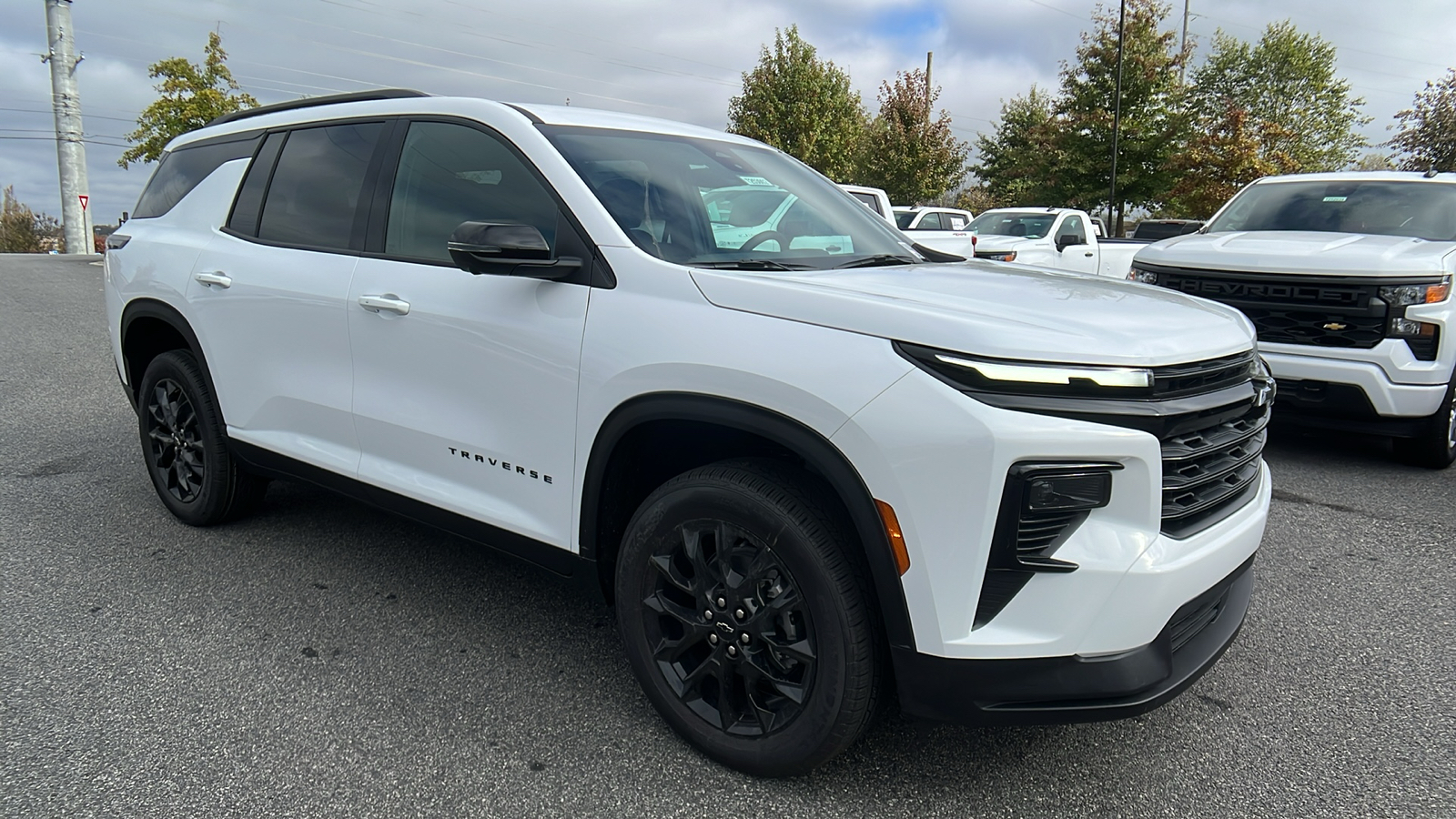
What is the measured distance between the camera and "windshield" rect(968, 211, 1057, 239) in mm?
14797

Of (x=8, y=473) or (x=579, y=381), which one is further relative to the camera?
(x=8, y=473)

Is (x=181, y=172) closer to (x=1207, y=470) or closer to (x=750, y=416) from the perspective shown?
(x=750, y=416)

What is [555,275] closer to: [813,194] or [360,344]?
[360,344]

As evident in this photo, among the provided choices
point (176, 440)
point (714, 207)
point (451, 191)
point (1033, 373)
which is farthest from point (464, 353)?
point (176, 440)

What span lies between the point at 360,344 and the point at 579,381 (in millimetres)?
1085

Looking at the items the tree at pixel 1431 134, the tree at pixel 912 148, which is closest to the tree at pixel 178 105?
the tree at pixel 912 148

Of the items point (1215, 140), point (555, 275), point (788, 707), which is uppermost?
point (1215, 140)

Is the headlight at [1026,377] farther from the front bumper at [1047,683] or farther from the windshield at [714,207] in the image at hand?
the windshield at [714,207]

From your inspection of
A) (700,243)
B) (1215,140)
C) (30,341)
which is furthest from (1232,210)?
(1215,140)

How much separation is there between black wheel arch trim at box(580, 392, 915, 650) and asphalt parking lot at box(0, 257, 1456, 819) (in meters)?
0.61

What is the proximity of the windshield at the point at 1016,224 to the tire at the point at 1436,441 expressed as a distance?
9.13 metres

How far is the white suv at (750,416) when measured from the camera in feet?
6.68

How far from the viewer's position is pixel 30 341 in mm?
10008

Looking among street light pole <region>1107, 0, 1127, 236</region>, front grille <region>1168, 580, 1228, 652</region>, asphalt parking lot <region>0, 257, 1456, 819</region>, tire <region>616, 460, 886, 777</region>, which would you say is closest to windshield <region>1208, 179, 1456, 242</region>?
asphalt parking lot <region>0, 257, 1456, 819</region>
